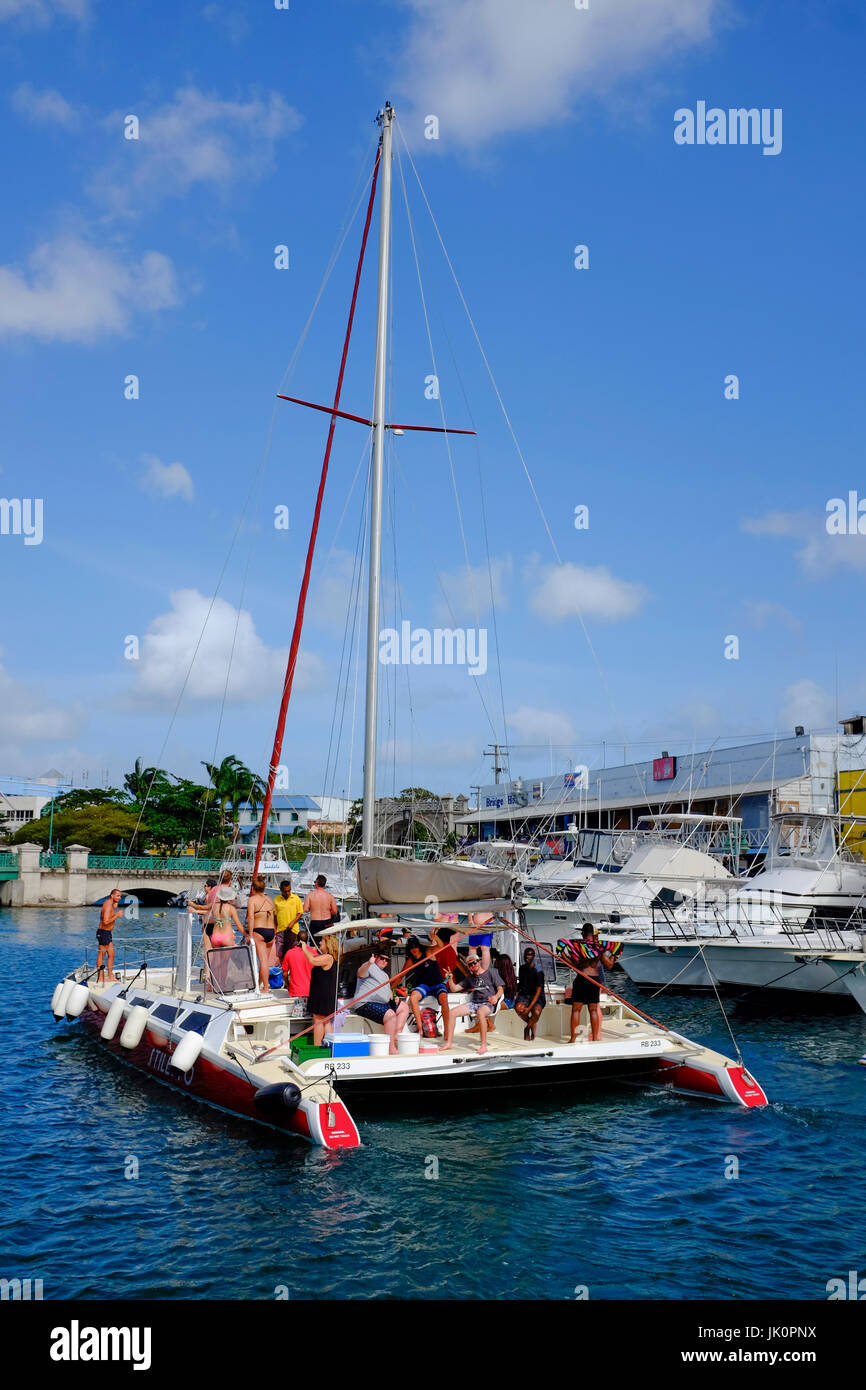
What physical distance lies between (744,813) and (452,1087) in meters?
45.1

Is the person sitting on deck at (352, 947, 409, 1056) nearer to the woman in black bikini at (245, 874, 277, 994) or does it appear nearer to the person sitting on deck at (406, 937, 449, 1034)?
the person sitting on deck at (406, 937, 449, 1034)

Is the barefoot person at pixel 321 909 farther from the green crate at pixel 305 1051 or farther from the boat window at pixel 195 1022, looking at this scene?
the boat window at pixel 195 1022

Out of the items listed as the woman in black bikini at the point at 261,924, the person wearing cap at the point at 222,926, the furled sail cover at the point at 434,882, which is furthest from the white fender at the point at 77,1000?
the furled sail cover at the point at 434,882

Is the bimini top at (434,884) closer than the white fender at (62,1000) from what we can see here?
Yes

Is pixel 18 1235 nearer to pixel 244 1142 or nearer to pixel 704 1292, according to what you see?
pixel 244 1142

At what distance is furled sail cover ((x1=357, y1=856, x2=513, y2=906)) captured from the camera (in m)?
16.0

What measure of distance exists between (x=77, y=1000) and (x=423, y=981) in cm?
793

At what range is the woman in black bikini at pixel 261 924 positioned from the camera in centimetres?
1791

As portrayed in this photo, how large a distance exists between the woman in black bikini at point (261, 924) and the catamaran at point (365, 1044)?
1.05 m

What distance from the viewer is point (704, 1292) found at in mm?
8852

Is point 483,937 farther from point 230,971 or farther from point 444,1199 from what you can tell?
point 444,1199

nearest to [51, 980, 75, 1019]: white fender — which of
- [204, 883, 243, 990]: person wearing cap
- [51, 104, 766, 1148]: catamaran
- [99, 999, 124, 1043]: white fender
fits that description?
[51, 104, 766, 1148]: catamaran

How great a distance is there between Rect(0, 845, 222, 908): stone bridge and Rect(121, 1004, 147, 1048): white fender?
49620mm
